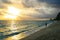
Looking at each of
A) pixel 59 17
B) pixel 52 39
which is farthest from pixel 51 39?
pixel 59 17

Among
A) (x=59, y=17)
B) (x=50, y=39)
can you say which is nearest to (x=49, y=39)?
(x=50, y=39)

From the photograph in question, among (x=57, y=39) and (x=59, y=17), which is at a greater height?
(x=59, y=17)

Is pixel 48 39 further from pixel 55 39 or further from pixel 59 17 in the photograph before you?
pixel 59 17

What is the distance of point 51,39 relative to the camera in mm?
14891

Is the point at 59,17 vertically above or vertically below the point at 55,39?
above

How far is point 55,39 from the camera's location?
47.7 ft

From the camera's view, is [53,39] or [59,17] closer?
[53,39]

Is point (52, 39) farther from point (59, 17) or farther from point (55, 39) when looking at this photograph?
point (59, 17)

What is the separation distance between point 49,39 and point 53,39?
416 mm

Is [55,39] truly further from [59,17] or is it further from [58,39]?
[59,17]

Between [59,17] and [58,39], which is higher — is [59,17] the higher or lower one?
the higher one

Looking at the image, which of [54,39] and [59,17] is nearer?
[54,39]

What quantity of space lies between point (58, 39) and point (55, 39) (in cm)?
29

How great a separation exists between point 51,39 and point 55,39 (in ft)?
1.61
